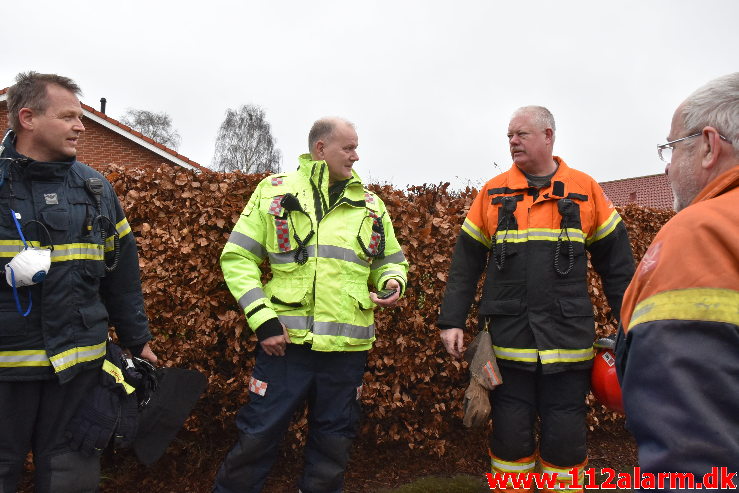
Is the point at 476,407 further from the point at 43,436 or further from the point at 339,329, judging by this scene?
the point at 43,436

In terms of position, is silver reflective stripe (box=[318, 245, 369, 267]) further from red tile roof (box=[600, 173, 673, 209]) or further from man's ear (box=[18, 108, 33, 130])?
red tile roof (box=[600, 173, 673, 209])

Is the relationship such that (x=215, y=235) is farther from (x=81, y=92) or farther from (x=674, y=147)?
(x=674, y=147)

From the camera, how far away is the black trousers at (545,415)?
2.66 metres

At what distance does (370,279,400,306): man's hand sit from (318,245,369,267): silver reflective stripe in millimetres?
221

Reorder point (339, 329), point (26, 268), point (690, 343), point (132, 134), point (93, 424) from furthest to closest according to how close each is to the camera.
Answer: point (132, 134), point (339, 329), point (93, 424), point (26, 268), point (690, 343)

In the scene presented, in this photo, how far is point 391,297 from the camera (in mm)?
2762

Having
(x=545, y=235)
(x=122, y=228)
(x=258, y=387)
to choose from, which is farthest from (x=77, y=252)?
(x=545, y=235)

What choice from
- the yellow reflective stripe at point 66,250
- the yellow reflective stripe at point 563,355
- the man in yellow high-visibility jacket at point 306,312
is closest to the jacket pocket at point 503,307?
the yellow reflective stripe at point 563,355

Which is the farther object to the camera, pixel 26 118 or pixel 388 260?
pixel 388 260

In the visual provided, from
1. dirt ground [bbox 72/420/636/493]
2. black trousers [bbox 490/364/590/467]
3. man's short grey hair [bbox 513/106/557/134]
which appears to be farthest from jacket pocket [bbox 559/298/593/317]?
dirt ground [bbox 72/420/636/493]

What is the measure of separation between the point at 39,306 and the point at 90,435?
59 cm

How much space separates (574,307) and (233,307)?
217cm

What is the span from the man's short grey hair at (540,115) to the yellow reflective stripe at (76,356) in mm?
2484

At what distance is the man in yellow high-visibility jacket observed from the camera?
2.53 m
